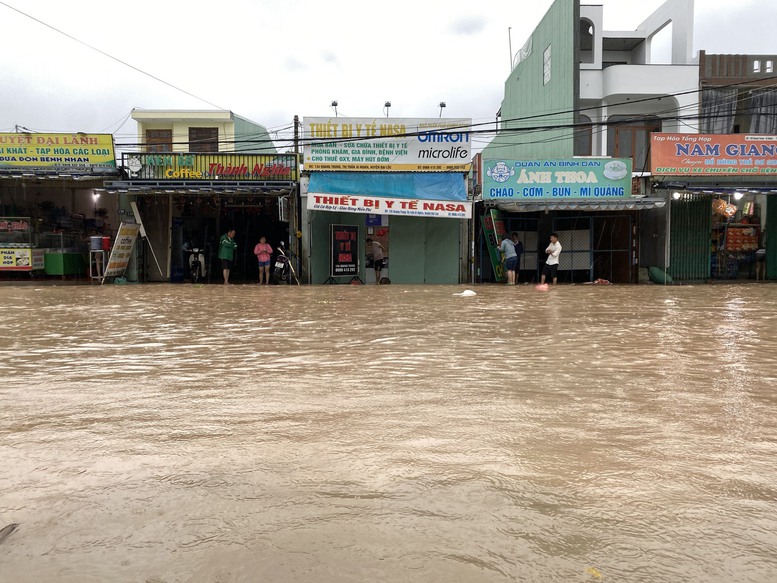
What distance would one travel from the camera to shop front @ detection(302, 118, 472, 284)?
1858 cm

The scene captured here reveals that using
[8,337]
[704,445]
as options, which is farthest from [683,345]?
[8,337]

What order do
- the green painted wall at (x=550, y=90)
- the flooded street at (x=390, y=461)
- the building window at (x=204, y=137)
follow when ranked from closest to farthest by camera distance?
→ 1. the flooded street at (x=390, y=461)
2. the green painted wall at (x=550, y=90)
3. the building window at (x=204, y=137)

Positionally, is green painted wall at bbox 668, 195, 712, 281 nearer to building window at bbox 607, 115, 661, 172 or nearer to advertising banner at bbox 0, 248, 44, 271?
building window at bbox 607, 115, 661, 172

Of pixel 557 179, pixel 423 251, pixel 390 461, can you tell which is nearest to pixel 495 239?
pixel 423 251

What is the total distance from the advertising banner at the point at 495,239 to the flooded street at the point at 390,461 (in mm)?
12873

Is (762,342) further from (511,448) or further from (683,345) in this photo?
(511,448)

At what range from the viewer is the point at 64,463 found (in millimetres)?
2955

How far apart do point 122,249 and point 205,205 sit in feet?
10.7

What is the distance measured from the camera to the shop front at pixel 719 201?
18.5 m

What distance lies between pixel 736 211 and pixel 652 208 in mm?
4290

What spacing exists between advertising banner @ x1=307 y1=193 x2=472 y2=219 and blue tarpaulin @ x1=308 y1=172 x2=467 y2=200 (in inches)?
8.8

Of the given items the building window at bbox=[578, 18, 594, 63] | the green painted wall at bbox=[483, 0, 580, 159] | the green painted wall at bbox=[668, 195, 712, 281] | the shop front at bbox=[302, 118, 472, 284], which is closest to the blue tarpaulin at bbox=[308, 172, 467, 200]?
the shop front at bbox=[302, 118, 472, 284]

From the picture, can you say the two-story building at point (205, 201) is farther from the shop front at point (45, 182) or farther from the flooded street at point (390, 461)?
the flooded street at point (390, 461)

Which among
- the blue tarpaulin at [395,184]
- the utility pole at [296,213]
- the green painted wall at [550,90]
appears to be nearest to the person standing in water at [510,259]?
the blue tarpaulin at [395,184]
